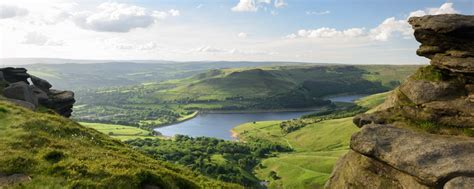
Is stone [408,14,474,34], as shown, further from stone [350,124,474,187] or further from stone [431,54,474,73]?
stone [350,124,474,187]

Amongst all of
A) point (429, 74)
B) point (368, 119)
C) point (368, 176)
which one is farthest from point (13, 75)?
point (429, 74)

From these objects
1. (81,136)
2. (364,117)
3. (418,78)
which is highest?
(418,78)

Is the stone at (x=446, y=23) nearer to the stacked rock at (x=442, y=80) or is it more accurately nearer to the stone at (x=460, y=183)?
the stacked rock at (x=442, y=80)

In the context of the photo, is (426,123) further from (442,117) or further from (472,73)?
(472,73)

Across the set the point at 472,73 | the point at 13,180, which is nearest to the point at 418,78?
the point at 472,73

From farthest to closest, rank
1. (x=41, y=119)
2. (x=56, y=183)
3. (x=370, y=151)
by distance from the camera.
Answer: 1. (x=41, y=119)
2. (x=370, y=151)
3. (x=56, y=183)

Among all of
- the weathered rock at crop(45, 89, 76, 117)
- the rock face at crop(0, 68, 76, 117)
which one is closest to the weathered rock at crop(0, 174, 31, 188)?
the rock face at crop(0, 68, 76, 117)
